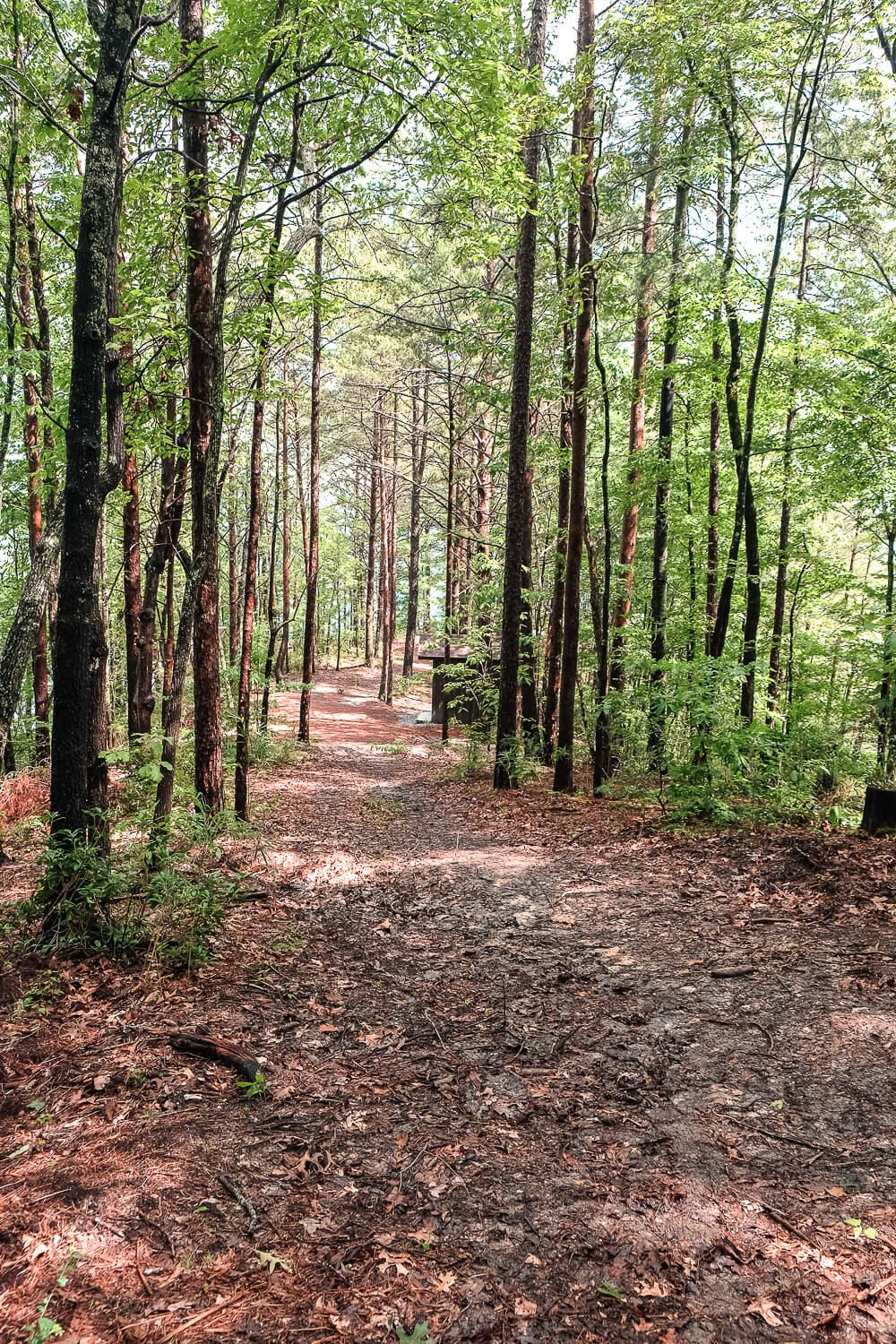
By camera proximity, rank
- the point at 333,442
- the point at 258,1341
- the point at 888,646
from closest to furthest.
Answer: the point at 258,1341 → the point at 888,646 → the point at 333,442

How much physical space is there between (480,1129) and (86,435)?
451 centimetres

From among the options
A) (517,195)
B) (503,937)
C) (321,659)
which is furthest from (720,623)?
(321,659)

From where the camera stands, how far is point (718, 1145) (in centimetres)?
281

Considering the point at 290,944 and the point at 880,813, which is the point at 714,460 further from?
the point at 290,944

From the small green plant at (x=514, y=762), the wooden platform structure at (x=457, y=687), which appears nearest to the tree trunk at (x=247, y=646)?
the small green plant at (x=514, y=762)

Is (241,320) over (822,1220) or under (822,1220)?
over

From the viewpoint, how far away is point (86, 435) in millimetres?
4266

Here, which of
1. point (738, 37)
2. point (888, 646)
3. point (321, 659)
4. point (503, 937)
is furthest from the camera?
point (321, 659)

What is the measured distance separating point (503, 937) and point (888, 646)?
5612mm

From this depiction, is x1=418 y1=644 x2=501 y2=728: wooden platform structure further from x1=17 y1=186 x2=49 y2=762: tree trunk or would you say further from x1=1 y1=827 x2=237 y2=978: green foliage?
x1=1 y1=827 x2=237 y2=978: green foliage

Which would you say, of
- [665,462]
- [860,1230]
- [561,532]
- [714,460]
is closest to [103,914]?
[860,1230]

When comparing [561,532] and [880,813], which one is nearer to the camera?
[880,813]

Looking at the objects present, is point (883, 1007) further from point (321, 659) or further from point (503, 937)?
point (321, 659)

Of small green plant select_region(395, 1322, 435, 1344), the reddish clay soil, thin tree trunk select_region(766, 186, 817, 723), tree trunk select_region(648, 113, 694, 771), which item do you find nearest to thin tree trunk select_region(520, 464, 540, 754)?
tree trunk select_region(648, 113, 694, 771)
